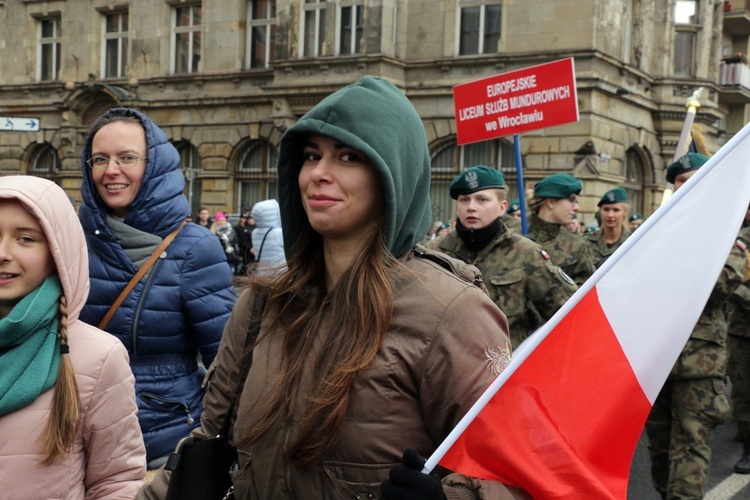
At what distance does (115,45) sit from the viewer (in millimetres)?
27797

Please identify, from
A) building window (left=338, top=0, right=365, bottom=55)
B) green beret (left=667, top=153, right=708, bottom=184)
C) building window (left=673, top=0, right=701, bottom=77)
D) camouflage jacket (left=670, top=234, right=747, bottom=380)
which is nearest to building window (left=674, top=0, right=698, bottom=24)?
building window (left=673, top=0, right=701, bottom=77)

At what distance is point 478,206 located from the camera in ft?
17.8

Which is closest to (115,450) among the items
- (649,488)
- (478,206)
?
(478,206)

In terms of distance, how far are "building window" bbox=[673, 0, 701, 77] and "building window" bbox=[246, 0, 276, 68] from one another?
11.3 metres

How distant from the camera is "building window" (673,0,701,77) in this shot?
989 inches

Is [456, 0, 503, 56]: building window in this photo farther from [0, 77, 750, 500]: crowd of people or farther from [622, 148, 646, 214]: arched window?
[0, 77, 750, 500]: crowd of people

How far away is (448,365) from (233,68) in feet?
79.4

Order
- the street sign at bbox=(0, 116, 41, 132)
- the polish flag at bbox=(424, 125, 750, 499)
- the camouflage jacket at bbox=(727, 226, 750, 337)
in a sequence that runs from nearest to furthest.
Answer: the polish flag at bbox=(424, 125, 750, 499) → the camouflage jacket at bbox=(727, 226, 750, 337) → the street sign at bbox=(0, 116, 41, 132)

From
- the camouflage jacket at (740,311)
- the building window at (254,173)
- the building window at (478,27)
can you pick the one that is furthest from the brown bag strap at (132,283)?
the building window at (254,173)

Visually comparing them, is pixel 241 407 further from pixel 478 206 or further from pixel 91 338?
pixel 478 206

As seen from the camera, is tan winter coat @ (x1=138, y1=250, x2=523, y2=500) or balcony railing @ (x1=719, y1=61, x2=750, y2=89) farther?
balcony railing @ (x1=719, y1=61, x2=750, y2=89)

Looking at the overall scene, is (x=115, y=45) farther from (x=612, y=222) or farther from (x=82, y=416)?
(x=82, y=416)

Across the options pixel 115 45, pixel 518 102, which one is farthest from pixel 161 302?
pixel 115 45

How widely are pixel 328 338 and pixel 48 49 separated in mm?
29937
